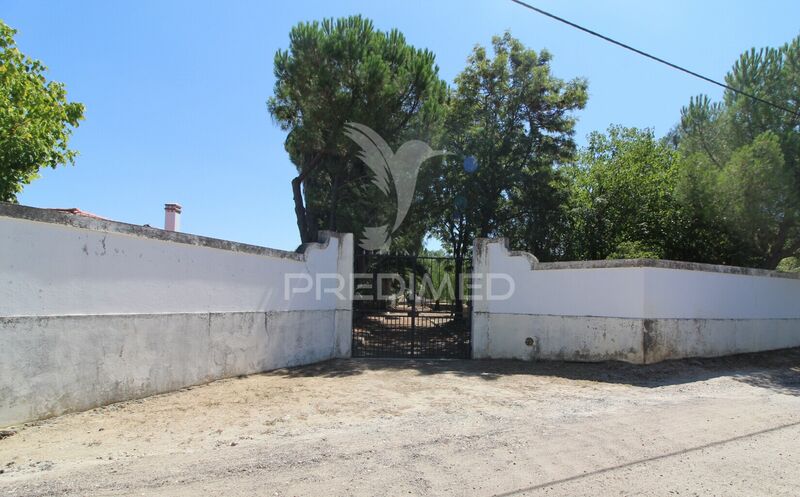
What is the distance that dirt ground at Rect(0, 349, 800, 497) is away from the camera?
413cm

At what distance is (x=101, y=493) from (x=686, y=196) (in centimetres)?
1400

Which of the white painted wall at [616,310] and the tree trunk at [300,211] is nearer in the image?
the white painted wall at [616,310]

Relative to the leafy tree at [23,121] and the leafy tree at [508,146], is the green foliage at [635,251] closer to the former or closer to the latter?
the leafy tree at [508,146]

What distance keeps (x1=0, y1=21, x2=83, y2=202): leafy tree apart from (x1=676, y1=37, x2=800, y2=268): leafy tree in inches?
590

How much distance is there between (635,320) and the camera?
9500 mm

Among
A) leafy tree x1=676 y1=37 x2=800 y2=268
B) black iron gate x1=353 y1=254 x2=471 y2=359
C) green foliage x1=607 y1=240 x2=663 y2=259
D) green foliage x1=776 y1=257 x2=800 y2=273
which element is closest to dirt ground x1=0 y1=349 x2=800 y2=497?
black iron gate x1=353 y1=254 x2=471 y2=359

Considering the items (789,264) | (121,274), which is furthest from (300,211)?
(789,264)

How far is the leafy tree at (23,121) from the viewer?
28.9 ft

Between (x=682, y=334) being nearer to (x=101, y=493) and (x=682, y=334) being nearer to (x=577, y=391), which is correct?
(x=577, y=391)

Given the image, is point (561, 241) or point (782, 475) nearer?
point (782, 475)

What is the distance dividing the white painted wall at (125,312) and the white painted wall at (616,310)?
436 centimetres

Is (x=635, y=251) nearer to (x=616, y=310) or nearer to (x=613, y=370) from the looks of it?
(x=616, y=310)

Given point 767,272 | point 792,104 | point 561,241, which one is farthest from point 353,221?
point 792,104

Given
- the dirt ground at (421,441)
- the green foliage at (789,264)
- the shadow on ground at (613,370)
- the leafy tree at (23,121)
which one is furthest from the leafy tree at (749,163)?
the leafy tree at (23,121)
